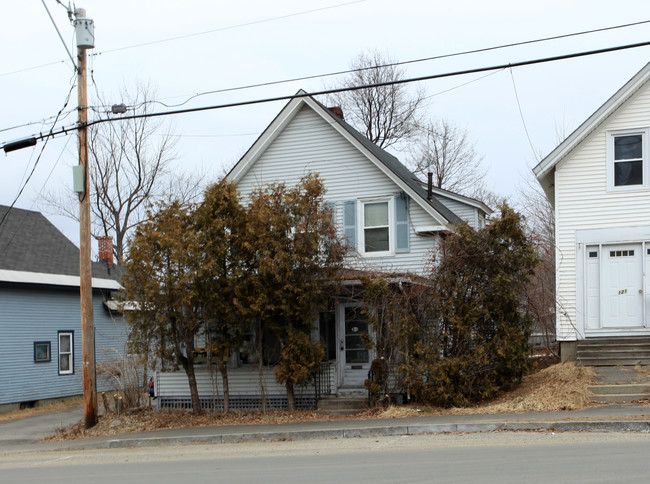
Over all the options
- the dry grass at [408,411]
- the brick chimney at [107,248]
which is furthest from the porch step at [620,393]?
the brick chimney at [107,248]

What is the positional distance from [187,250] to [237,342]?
253 cm

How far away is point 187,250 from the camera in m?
15.7

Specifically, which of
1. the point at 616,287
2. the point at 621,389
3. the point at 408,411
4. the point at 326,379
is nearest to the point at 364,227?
the point at 326,379

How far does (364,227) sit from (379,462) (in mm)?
10420

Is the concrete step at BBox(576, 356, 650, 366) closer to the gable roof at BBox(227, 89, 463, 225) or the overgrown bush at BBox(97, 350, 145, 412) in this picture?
the gable roof at BBox(227, 89, 463, 225)

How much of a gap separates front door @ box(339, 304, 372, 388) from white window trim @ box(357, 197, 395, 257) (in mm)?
2212

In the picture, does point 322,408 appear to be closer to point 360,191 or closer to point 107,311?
point 360,191

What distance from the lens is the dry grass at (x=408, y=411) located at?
46.9 ft

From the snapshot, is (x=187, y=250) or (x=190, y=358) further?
(x=190, y=358)

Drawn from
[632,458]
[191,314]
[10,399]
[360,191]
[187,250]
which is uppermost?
[360,191]

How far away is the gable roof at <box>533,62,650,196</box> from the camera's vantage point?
1738 centimetres

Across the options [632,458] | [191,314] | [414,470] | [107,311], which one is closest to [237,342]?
[191,314]

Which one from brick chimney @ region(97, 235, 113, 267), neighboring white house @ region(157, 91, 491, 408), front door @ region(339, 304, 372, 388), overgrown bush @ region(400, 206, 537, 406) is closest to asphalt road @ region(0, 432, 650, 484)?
overgrown bush @ region(400, 206, 537, 406)

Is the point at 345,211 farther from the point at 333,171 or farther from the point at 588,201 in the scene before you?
the point at 588,201
